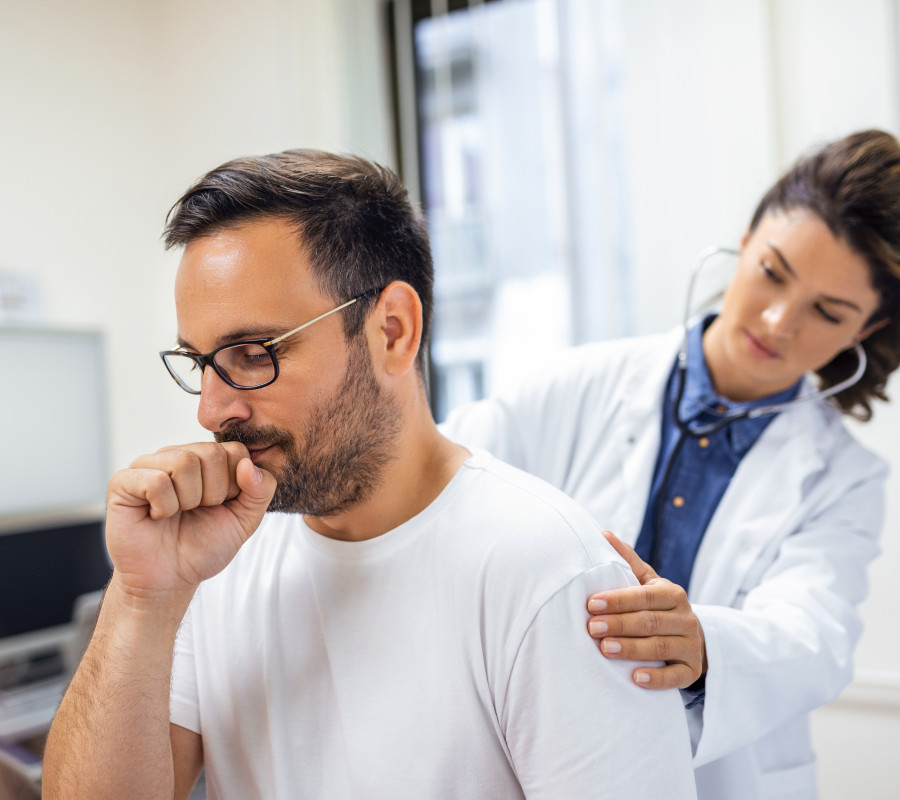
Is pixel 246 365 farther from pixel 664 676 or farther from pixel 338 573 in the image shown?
pixel 664 676

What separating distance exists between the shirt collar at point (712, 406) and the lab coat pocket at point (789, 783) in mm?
545

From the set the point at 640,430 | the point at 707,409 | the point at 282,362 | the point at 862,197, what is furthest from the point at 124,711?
the point at 862,197

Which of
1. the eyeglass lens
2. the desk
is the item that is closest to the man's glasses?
the eyeglass lens

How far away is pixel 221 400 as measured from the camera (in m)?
0.95

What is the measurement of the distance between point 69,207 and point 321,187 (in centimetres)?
262

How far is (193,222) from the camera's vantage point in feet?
3.20

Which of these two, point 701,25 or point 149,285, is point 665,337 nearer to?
point 701,25

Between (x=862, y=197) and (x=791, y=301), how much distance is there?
20 cm

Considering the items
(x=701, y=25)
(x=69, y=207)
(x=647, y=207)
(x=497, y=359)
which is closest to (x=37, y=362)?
(x=69, y=207)

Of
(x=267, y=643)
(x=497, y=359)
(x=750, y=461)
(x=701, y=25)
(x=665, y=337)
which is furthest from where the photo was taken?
(x=497, y=359)

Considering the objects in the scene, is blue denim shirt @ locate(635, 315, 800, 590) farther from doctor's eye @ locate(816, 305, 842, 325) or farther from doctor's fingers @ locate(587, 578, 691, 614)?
doctor's fingers @ locate(587, 578, 691, 614)

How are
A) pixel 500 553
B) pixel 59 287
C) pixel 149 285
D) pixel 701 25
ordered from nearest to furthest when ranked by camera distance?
pixel 500 553 < pixel 701 25 < pixel 59 287 < pixel 149 285

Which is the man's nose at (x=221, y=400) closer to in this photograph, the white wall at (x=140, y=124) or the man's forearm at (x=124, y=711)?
the man's forearm at (x=124, y=711)

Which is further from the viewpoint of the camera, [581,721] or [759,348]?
[759,348]
